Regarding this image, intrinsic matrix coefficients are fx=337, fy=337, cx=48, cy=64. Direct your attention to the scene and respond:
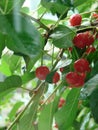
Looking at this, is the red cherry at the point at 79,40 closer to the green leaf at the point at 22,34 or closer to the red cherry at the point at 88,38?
the red cherry at the point at 88,38

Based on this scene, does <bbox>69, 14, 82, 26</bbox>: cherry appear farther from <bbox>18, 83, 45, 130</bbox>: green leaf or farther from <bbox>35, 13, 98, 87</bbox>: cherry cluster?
<bbox>18, 83, 45, 130</bbox>: green leaf

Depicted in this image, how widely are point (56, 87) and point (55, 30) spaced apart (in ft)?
0.47

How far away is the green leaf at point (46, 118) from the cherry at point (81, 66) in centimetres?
15

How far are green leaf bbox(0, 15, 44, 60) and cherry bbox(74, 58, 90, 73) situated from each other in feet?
0.40

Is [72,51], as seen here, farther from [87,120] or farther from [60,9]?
[87,120]

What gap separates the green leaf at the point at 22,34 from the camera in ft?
1.47

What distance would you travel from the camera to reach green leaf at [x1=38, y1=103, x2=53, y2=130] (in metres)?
0.71

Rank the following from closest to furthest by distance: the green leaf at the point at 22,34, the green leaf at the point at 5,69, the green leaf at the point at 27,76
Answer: the green leaf at the point at 22,34
the green leaf at the point at 27,76
the green leaf at the point at 5,69

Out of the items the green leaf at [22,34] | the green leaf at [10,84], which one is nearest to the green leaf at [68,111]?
the green leaf at [10,84]

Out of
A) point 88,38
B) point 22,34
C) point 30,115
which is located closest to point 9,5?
point 22,34

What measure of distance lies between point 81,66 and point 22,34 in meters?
0.15

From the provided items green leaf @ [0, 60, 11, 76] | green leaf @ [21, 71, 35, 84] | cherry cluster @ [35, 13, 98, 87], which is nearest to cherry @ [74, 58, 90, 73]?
cherry cluster @ [35, 13, 98, 87]

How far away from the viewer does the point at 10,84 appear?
0.63 meters

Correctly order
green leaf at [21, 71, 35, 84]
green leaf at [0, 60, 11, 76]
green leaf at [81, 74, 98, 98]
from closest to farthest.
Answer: green leaf at [81, 74, 98, 98] → green leaf at [21, 71, 35, 84] → green leaf at [0, 60, 11, 76]
